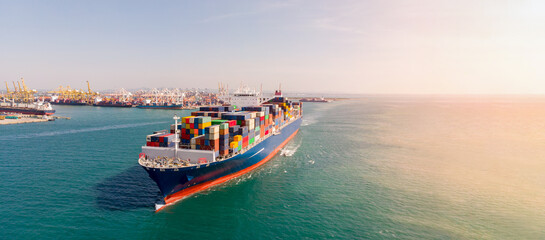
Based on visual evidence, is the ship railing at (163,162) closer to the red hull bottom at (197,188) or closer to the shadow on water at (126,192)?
the red hull bottom at (197,188)

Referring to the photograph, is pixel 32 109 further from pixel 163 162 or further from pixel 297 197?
pixel 297 197

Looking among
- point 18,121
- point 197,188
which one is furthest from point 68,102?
point 197,188

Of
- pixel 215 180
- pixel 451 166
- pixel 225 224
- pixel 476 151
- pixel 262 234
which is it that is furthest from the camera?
pixel 476 151

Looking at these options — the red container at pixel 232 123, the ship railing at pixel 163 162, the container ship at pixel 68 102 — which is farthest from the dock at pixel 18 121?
the container ship at pixel 68 102

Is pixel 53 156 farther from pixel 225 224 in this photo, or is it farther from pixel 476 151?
pixel 476 151

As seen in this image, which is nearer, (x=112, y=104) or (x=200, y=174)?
(x=200, y=174)

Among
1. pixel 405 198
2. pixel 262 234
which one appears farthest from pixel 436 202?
pixel 262 234

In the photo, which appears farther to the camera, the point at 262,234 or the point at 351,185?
the point at 351,185
